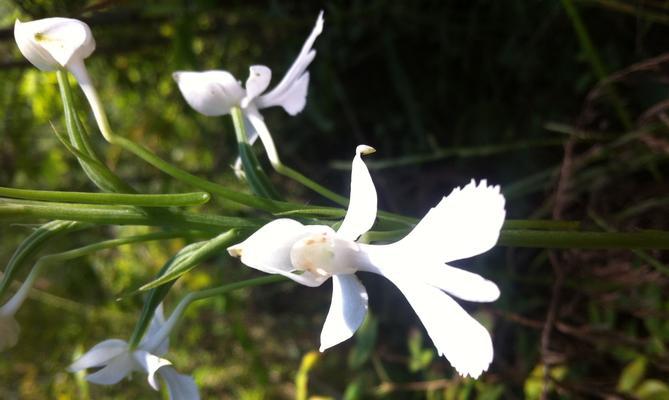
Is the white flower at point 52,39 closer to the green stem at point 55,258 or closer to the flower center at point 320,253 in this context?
the green stem at point 55,258

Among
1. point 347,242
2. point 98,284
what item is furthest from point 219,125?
point 347,242

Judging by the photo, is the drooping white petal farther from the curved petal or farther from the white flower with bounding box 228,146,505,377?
the curved petal

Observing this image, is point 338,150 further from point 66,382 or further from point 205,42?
point 66,382

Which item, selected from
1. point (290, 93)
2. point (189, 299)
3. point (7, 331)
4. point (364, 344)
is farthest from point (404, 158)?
point (7, 331)

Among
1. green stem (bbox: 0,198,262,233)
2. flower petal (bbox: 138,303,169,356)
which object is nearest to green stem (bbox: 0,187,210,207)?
green stem (bbox: 0,198,262,233)

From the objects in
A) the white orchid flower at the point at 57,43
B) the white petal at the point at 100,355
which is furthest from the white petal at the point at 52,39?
the white petal at the point at 100,355

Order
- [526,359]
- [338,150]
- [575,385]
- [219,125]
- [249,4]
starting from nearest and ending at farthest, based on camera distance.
Answer: 1. [575,385]
2. [526,359]
3. [249,4]
4. [338,150]
5. [219,125]
